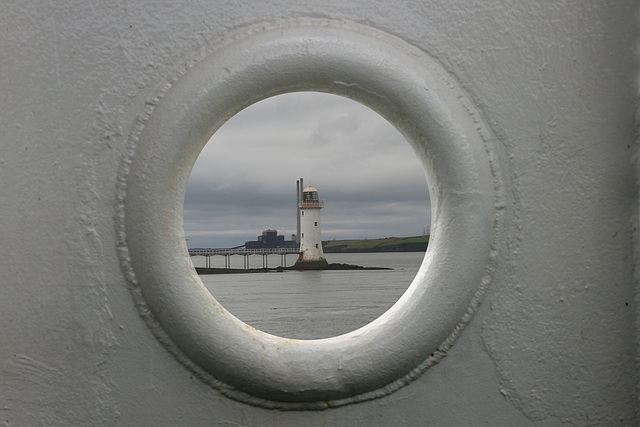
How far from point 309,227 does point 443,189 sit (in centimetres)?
3163

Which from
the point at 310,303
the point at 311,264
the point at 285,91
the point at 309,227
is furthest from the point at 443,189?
the point at 311,264

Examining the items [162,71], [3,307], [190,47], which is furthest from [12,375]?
[190,47]

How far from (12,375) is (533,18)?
2131 millimetres

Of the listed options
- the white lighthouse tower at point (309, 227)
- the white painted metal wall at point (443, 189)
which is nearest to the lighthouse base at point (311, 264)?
the white lighthouse tower at point (309, 227)

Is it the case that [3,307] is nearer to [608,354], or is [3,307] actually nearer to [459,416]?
[459,416]

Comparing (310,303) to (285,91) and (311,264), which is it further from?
(285,91)

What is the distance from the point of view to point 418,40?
179 cm

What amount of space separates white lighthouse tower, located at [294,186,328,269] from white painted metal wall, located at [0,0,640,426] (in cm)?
3098

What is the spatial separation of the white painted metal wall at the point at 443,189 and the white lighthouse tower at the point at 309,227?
102ft

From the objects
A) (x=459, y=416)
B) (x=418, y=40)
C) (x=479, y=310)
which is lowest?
(x=459, y=416)

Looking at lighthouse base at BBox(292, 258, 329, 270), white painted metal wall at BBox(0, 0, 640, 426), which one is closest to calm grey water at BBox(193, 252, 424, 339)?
lighthouse base at BBox(292, 258, 329, 270)

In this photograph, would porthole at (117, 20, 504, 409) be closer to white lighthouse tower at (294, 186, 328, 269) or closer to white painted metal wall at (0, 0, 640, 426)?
white painted metal wall at (0, 0, 640, 426)

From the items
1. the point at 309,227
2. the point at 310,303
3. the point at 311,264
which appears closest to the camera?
the point at 310,303

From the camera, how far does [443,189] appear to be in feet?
5.85
